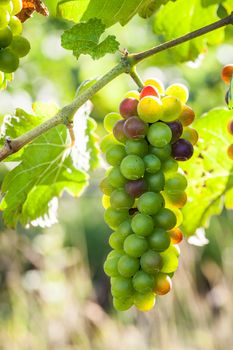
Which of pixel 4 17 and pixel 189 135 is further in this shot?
pixel 189 135

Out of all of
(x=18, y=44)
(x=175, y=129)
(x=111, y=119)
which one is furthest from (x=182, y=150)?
(x=18, y=44)

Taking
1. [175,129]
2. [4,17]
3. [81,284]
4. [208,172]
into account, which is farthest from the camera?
[81,284]

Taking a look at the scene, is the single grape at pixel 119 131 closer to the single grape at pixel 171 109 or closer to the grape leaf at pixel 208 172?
the single grape at pixel 171 109

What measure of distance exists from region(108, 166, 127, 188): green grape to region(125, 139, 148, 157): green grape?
0.03 metres

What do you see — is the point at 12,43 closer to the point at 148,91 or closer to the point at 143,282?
the point at 148,91

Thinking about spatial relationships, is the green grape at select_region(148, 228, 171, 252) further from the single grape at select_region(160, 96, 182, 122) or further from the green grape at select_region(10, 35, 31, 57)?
the green grape at select_region(10, 35, 31, 57)

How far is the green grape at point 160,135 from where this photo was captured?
0.83 metres

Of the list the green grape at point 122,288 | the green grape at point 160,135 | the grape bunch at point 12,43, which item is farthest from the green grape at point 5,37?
the green grape at point 122,288

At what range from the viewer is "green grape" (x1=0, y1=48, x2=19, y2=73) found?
0.80 m

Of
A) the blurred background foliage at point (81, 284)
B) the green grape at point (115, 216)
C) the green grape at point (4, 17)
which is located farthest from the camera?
the blurred background foliage at point (81, 284)

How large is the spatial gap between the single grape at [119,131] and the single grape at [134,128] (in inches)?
0.7

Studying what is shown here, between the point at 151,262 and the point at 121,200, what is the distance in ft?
0.29

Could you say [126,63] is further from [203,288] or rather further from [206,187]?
[203,288]

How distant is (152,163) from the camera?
2.72ft
